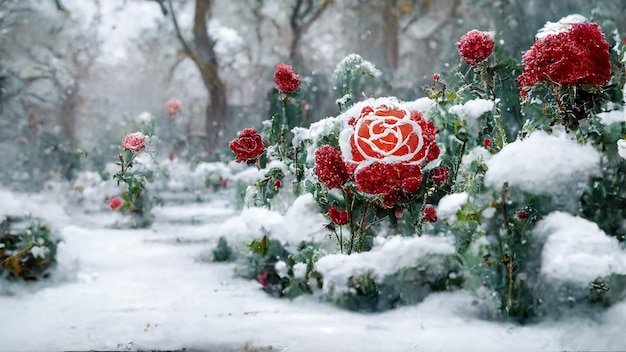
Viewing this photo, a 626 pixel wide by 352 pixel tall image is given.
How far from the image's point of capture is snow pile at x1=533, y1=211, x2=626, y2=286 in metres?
1.02

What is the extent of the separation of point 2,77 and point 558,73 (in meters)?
3.93

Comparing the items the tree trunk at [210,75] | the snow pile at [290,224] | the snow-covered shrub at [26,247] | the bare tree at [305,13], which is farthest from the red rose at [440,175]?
the bare tree at [305,13]

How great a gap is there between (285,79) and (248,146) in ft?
0.57

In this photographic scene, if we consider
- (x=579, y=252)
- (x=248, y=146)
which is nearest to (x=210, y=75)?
(x=248, y=146)

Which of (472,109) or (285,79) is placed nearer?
(472,109)

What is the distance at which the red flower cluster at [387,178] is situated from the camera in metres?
1.10

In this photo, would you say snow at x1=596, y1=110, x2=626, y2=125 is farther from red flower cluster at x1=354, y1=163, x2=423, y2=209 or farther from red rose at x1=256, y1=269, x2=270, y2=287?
red rose at x1=256, y1=269, x2=270, y2=287

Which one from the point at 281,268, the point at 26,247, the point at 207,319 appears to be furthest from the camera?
the point at 26,247

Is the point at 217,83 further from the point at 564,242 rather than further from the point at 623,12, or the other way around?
the point at 564,242

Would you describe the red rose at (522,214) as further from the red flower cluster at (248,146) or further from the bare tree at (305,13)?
the bare tree at (305,13)

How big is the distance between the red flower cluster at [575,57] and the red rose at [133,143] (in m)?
0.88

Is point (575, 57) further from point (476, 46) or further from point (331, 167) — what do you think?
point (331, 167)

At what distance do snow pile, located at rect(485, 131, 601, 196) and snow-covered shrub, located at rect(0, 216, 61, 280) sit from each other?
1.46 metres

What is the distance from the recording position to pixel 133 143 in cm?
151
